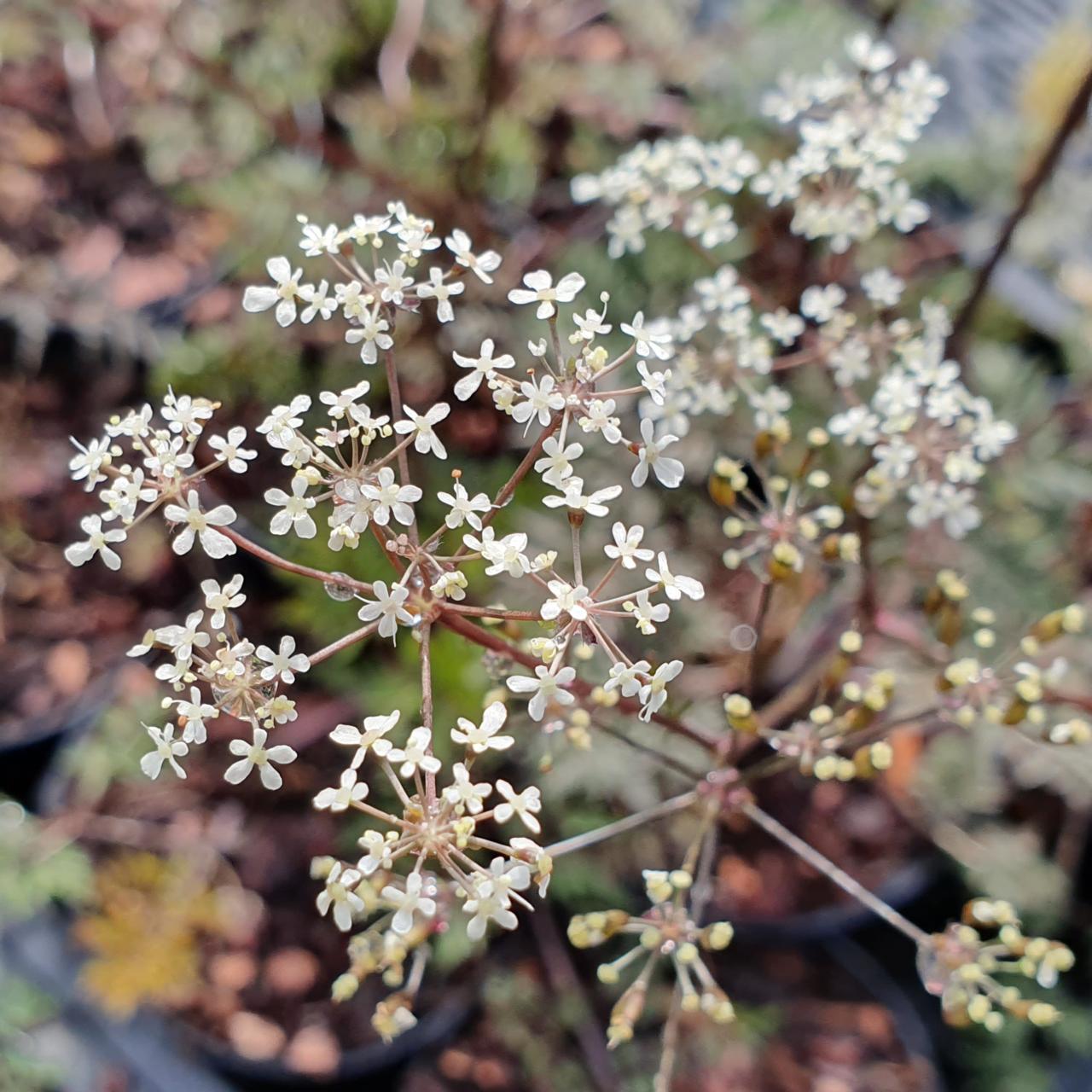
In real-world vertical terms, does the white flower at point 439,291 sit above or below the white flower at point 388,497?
above

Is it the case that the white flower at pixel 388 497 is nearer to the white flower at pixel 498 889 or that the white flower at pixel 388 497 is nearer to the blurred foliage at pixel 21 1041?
the white flower at pixel 498 889

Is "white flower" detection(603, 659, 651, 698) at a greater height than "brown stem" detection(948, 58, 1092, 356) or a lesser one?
lesser

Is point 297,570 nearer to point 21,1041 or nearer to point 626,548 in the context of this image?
point 626,548

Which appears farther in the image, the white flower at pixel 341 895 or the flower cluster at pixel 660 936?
the flower cluster at pixel 660 936

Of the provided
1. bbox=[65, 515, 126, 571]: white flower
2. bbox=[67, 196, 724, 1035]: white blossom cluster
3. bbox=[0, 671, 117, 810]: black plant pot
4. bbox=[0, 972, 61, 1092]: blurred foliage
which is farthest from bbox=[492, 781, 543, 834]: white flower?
bbox=[0, 671, 117, 810]: black plant pot

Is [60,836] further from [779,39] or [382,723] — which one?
[779,39]

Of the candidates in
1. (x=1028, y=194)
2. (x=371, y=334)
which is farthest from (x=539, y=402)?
(x=1028, y=194)

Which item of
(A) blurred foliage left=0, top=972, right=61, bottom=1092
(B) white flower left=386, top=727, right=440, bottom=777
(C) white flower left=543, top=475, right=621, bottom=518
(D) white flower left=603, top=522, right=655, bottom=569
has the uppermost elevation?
(C) white flower left=543, top=475, right=621, bottom=518

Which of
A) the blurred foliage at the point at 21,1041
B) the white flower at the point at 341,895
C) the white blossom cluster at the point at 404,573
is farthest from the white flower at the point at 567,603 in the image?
the blurred foliage at the point at 21,1041

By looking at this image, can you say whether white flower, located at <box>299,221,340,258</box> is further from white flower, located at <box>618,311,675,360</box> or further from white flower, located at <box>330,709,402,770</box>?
white flower, located at <box>330,709,402,770</box>
